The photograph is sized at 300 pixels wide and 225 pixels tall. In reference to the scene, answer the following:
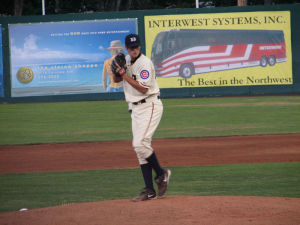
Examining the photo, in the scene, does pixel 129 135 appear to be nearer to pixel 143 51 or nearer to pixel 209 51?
pixel 143 51

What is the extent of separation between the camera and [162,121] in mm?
18203

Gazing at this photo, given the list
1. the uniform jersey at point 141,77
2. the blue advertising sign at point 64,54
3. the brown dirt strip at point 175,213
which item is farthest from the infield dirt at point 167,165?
the blue advertising sign at point 64,54

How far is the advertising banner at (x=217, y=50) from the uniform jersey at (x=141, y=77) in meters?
20.6

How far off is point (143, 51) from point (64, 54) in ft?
12.0

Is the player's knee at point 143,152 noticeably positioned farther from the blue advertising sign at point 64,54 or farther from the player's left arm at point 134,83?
the blue advertising sign at point 64,54

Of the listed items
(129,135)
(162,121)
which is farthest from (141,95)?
(162,121)

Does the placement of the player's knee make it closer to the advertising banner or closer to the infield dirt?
the infield dirt

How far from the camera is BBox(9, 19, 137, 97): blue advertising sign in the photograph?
27.1 meters

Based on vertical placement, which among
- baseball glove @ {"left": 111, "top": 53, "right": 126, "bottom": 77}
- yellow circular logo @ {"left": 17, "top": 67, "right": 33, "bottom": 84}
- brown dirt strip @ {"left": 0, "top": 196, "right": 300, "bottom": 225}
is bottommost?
brown dirt strip @ {"left": 0, "top": 196, "right": 300, "bottom": 225}

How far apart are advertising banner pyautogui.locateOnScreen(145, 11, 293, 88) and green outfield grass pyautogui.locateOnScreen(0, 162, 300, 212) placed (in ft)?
57.6

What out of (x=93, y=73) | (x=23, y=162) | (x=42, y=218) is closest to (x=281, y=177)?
(x=42, y=218)

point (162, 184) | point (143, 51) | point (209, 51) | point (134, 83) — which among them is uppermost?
point (143, 51)

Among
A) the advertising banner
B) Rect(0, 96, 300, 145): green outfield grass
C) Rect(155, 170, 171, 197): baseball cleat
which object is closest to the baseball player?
Rect(155, 170, 171, 197): baseball cleat

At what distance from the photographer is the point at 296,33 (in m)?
27.8
